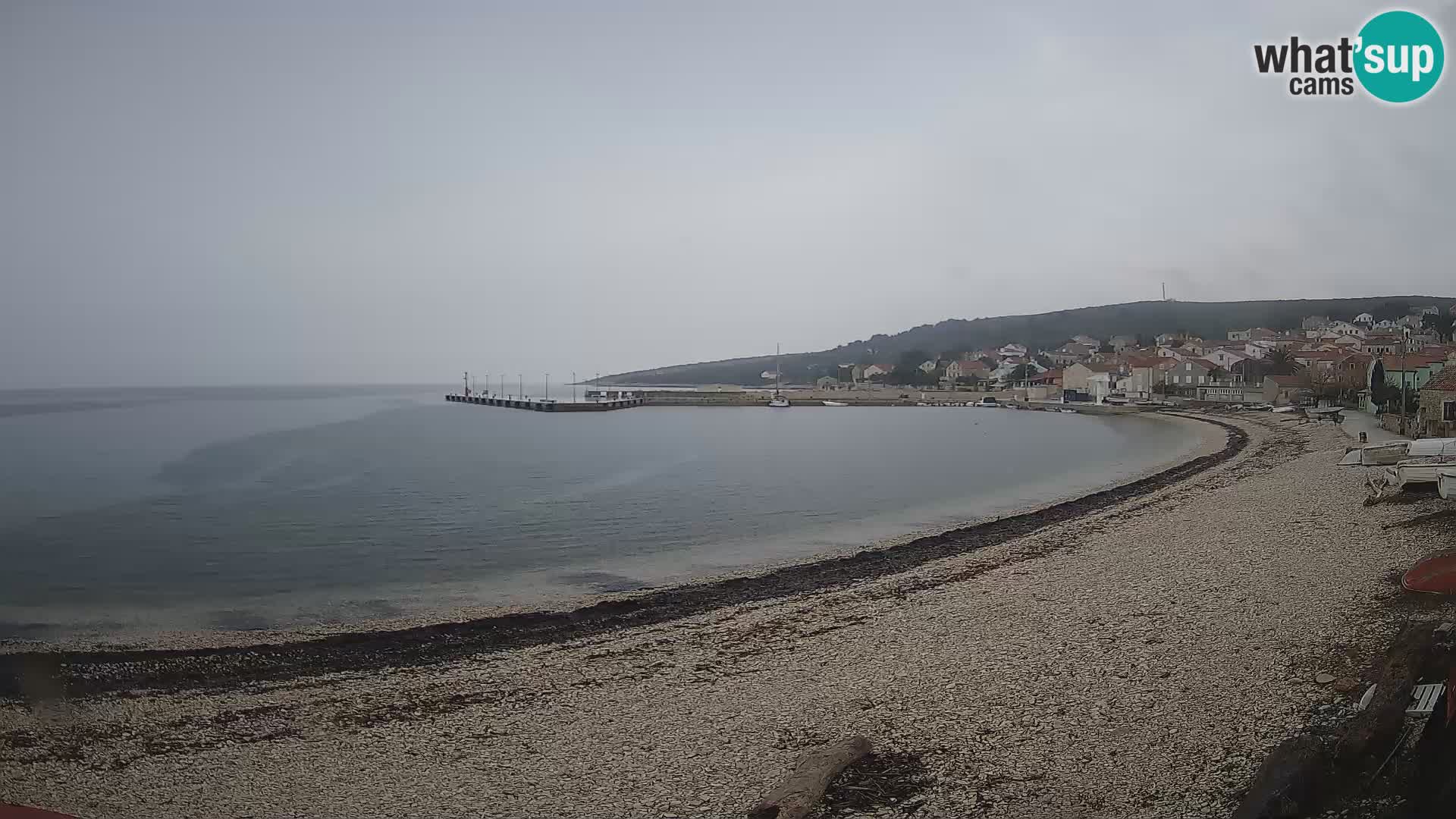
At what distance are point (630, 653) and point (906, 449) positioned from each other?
3194 centimetres

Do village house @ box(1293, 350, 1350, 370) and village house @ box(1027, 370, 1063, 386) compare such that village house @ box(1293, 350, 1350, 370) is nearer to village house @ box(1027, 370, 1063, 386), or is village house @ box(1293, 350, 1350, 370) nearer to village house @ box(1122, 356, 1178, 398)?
village house @ box(1122, 356, 1178, 398)

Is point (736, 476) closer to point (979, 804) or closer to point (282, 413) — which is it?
point (979, 804)

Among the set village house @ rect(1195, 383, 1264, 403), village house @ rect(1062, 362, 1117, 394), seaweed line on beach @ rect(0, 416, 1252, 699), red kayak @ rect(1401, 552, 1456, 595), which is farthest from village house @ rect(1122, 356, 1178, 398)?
red kayak @ rect(1401, 552, 1456, 595)

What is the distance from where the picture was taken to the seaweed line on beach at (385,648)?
8320 mm

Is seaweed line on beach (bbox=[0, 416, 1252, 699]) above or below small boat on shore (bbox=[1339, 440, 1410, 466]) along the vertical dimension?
below

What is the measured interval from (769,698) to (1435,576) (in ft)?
21.2

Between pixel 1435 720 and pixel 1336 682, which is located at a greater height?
pixel 1435 720

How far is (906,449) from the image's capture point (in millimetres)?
39094

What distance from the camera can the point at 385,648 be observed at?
9.28m

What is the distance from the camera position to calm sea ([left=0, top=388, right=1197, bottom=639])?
12.5 metres

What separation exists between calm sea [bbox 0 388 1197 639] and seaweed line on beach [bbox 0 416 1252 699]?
1.14 metres

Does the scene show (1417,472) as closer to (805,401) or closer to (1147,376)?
(1147,376)

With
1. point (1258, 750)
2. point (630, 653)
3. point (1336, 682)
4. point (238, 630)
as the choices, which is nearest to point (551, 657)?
point (630, 653)

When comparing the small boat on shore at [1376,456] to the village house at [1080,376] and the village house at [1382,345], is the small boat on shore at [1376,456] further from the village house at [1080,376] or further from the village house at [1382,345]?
the village house at [1080,376]
